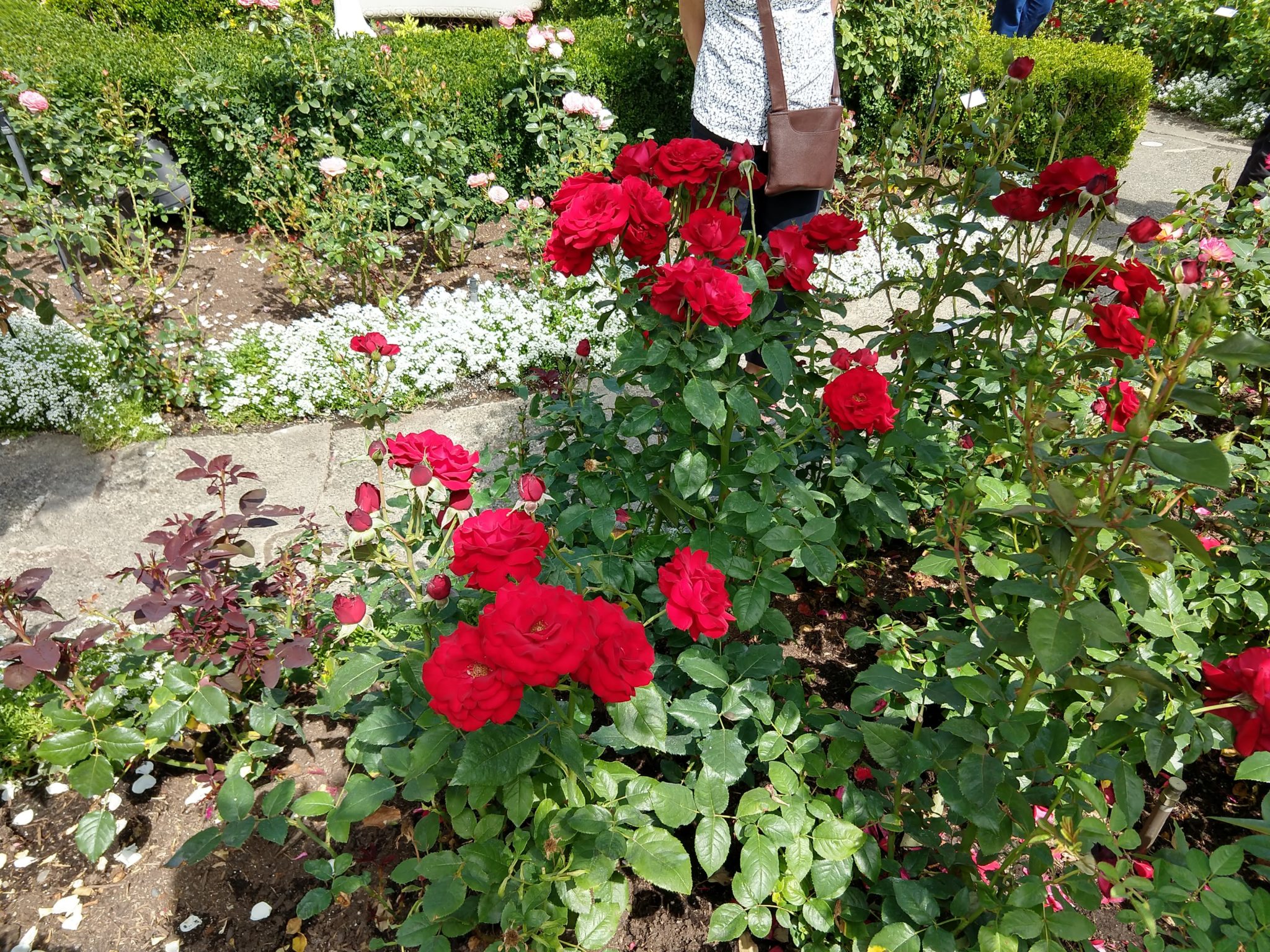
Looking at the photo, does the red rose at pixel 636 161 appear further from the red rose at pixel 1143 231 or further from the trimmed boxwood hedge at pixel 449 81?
the trimmed boxwood hedge at pixel 449 81

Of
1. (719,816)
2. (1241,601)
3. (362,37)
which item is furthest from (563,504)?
(362,37)

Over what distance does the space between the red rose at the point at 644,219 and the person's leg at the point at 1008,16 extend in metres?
8.05

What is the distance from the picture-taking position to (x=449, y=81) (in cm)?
473

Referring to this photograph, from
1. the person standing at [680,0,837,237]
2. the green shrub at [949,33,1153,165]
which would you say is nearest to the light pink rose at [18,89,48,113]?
the person standing at [680,0,837,237]

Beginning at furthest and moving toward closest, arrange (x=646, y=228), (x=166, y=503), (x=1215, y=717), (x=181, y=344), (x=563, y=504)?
(x=181, y=344)
(x=166, y=503)
(x=563, y=504)
(x=646, y=228)
(x=1215, y=717)

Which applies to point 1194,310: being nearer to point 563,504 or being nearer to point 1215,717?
→ point 1215,717

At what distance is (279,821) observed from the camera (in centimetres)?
149

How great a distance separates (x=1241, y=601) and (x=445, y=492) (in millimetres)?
1939

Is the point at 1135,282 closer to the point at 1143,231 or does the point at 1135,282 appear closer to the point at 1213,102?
the point at 1143,231

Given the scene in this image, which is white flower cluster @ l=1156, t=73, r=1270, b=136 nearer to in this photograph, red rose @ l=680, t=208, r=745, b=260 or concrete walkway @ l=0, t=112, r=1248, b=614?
concrete walkway @ l=0, t=112, r=1248, b=614

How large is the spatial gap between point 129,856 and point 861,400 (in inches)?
77.9

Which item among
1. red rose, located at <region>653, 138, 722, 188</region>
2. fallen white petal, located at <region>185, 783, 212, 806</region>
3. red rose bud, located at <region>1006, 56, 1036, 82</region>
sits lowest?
fallen white petal, located at <region>185, 783, 212, 806</region>

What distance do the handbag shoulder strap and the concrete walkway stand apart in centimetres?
156

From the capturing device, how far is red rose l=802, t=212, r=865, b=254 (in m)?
1.72
